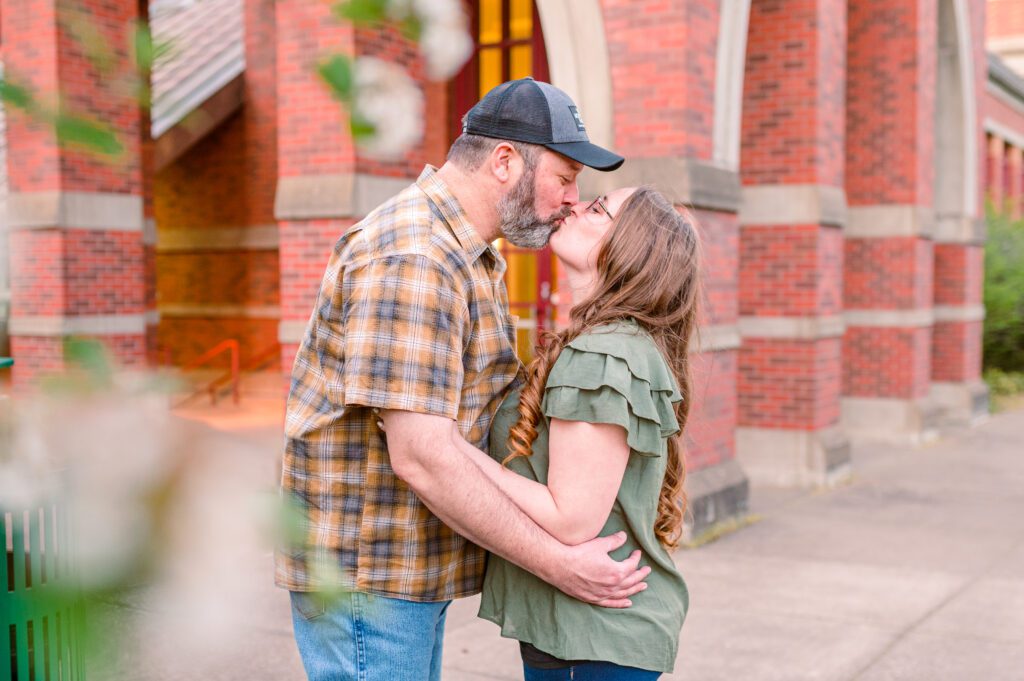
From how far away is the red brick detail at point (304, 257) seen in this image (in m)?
7.88

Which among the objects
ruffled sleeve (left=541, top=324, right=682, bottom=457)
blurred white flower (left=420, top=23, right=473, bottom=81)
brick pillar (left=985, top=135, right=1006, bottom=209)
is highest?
brick pillar (left=985, top=135, right=1006, bottom=209)

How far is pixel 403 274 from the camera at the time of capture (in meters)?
1.98

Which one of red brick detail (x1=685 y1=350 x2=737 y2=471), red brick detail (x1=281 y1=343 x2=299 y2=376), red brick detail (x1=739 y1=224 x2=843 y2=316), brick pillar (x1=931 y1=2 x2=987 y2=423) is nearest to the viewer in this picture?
red brick detail (x1=685 y1=350 x2=737 y2=471)

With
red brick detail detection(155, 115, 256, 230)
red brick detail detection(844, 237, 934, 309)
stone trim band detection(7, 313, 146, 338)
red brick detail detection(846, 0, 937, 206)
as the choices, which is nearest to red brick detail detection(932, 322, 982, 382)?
red brick detail detection(844, 237, 934, 309)

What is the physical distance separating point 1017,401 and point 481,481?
55.0 feet

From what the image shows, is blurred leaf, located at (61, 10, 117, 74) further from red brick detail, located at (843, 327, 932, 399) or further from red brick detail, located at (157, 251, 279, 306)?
red brick detail, located at (157, 251, 279, 306)

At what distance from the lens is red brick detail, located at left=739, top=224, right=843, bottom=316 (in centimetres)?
921

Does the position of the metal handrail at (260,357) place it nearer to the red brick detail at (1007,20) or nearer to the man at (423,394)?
the man at (423,394)

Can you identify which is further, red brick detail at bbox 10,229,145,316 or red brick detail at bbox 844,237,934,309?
red brick detail at bbox 844,237,934,309

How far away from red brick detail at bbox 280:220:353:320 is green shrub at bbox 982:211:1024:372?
44.8ft

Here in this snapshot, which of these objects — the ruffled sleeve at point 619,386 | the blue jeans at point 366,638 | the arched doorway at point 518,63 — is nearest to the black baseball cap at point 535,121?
the ruffled sleeve at point 619,386

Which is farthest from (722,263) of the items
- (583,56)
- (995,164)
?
(995,164)

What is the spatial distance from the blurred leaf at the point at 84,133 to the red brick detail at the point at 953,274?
15.0m

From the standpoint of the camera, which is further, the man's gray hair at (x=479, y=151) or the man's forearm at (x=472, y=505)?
the man's gray hair at (x=479, y=151)
